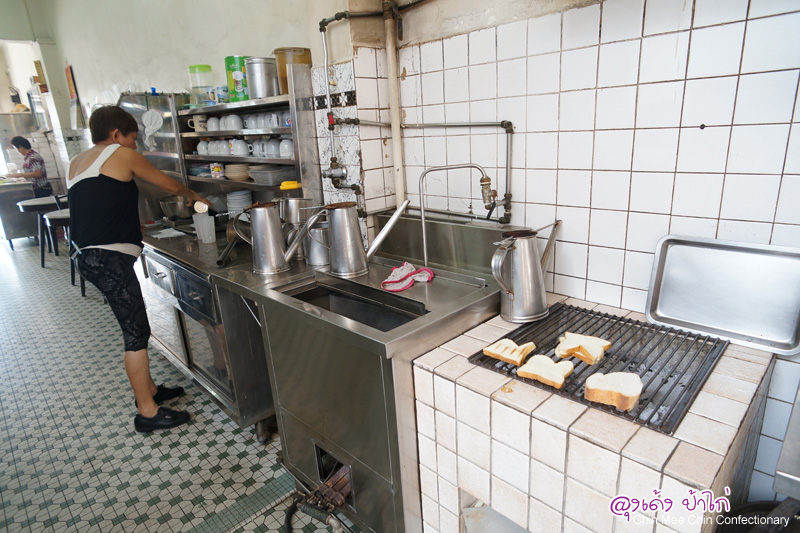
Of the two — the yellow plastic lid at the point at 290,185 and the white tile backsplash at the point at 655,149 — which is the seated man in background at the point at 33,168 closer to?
the yellow plastic lid at the point at 290,185

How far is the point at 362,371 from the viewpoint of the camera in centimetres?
132

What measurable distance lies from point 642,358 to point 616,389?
25 centimetres

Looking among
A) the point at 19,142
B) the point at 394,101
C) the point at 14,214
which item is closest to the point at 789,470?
the point at 394,101

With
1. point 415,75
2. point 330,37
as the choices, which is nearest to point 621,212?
point 415,75

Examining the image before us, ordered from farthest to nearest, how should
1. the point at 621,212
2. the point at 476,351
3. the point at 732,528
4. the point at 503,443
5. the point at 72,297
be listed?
the point at 72,297 < the point at 621,212 < the point at 476,351 < the point at 732,528 < the point at 503,443

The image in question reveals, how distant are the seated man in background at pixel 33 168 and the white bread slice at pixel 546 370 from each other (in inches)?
301

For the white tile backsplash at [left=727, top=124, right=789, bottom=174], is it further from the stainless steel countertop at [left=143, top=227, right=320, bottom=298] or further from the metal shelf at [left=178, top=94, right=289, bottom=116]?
the metal shelf at [left=178, top=94, right=289, bottom=116]

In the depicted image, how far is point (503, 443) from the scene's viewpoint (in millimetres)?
1062

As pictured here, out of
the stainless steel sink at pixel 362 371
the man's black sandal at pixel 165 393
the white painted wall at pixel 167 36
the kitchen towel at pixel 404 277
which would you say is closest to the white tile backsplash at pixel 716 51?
the stainless steel sink at pixel 362 371

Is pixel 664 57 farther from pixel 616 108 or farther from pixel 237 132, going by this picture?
pixel 237 132

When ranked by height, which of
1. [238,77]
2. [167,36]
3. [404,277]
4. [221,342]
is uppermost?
[167,36]

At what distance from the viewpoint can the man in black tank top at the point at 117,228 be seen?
7.16 feet

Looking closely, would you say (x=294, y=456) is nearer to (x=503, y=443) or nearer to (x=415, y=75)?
(x=503, y=443)

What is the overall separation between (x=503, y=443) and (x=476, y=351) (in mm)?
284
